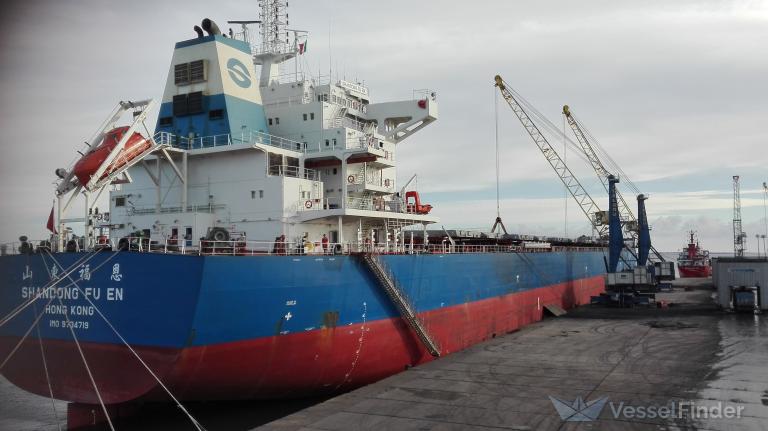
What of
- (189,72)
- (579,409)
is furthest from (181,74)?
(579,409)

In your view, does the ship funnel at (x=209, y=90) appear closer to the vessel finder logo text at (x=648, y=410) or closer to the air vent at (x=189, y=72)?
the air vent at (x=189, y=72)

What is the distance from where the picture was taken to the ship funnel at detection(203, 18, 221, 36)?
61.7 feet

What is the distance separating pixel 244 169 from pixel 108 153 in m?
4.12

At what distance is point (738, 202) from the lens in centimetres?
9944

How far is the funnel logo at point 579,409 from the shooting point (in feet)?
40.4

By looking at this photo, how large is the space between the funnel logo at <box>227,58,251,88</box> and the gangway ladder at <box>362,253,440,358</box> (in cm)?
755

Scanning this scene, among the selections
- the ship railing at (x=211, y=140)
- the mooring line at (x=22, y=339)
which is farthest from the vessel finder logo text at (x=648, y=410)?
the mooring line at (x=22, y=339)

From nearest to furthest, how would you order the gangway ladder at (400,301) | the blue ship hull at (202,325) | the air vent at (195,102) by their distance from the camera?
the blue ship hull at (202,325)
the gangway ladder at (400,301)
the air vent at (195,102)

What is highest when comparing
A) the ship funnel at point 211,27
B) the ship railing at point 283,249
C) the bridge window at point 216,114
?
the ship funnel at point 211,27

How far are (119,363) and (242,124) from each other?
8.86 m

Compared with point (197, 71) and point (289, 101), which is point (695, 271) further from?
point (197, 71)

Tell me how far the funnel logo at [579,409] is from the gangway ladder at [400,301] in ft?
18.0

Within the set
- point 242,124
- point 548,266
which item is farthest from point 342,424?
point 548,266

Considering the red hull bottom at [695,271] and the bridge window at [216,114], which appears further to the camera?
the red hull bottom at [695,271]
